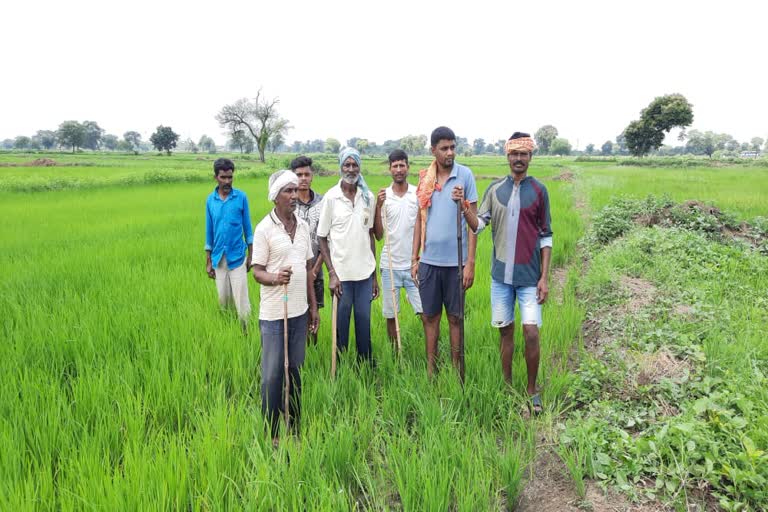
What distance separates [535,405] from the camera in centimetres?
272

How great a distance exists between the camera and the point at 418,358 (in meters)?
3.50

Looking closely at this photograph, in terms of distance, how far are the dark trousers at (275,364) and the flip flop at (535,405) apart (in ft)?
4.87

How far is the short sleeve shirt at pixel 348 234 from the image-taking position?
3.16 meters

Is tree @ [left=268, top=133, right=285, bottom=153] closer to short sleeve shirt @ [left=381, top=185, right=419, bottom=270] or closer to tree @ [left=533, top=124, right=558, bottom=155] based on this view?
short sleeve shirt @ [left=381, top=185, right=419, bottom=270]

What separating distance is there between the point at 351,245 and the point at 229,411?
1355mm

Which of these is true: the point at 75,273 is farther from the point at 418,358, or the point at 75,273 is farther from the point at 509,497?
the point at 509,497

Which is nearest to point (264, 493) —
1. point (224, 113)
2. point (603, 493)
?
point (603, 493)

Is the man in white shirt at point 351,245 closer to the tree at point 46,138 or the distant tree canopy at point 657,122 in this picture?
the distant tree canopy at point 657,122

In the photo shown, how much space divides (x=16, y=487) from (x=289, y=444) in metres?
1.19

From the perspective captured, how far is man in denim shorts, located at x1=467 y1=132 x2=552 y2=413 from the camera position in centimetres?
→ 278

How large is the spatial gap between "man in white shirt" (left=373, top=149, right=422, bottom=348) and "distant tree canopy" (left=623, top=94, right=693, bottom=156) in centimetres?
5093

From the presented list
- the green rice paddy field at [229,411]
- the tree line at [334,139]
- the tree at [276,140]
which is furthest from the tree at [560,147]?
the green rice paddy field at [229,411]

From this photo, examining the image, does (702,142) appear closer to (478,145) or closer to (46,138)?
(478,145)

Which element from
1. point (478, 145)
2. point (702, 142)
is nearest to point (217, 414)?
point (702, 142)
